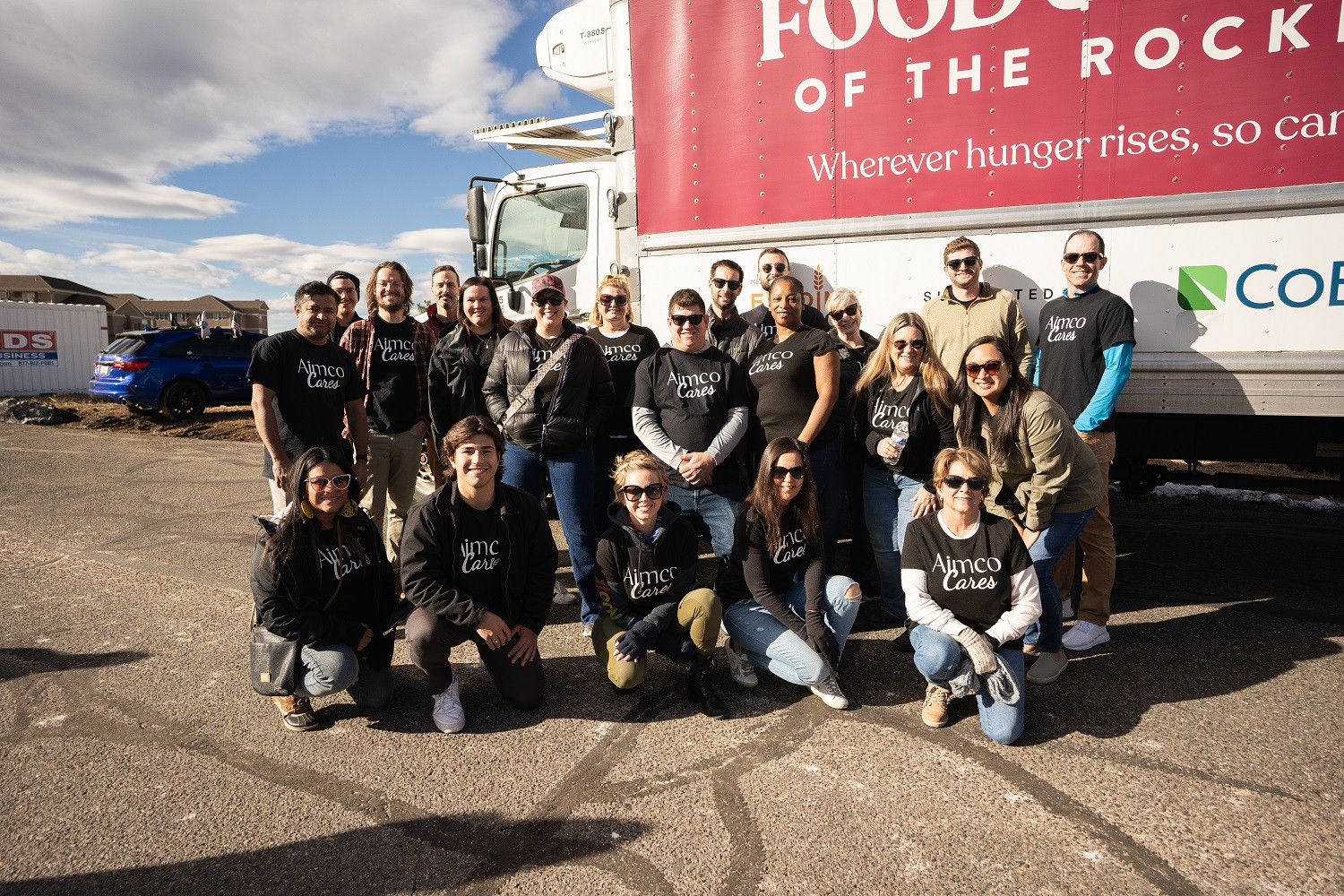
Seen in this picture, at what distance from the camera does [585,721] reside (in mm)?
3041

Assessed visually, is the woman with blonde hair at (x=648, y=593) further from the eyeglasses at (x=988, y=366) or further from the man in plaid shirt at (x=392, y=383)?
the man in plaid shirt at (x=392, y=383)

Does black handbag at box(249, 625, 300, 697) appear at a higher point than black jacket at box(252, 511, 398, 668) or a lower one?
lower

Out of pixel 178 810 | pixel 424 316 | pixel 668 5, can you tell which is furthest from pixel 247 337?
pixel 178 810

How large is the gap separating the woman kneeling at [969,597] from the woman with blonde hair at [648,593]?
0.84 metres

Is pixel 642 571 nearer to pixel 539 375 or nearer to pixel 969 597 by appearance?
pixel 539 375

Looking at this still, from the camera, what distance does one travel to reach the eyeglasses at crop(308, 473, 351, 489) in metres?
2.98

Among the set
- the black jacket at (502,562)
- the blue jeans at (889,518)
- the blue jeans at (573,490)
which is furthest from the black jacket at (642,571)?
the blue jeans at (889,518)

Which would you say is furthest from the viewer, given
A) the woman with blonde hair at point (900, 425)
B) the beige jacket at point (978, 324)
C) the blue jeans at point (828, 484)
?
the blue jeans at point (828, 484)

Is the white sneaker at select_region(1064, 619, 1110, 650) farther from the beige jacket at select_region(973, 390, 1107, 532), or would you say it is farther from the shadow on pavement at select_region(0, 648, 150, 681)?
the shadow on pavement at select_region(0, 648, 150, 681)

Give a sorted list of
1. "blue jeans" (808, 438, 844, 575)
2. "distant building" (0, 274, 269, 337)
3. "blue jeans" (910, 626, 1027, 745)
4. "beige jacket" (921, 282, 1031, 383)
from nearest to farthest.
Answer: "blue jeans" (910, 626, 1027, 745), "beige jacket" (921, 282, 1031, 383), "blue jeans" (808, 438, 844, 575), "distant building" (0, 274, 269, 337)

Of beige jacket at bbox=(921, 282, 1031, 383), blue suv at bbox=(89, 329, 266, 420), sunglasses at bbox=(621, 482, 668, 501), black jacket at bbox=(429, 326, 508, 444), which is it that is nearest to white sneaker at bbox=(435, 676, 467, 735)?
sunglasses at bbox=(621, 482, 668, 501)

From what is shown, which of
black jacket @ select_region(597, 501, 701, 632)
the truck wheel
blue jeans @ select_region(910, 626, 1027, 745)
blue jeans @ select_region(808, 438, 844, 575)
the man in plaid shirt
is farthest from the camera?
the truck wheel

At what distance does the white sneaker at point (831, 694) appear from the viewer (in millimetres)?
3084

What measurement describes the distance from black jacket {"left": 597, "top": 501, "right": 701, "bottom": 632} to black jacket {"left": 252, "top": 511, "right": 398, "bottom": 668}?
919mm
